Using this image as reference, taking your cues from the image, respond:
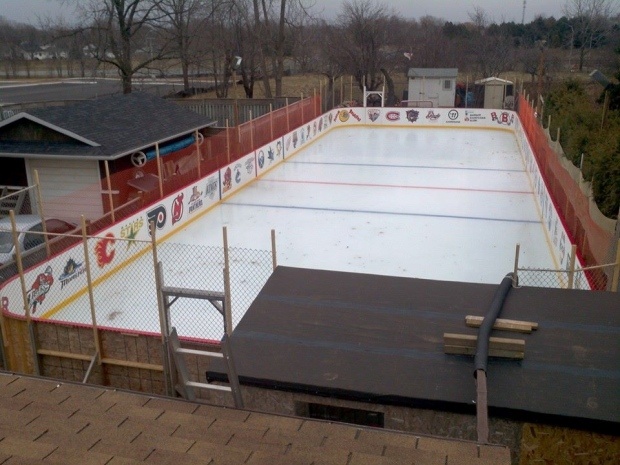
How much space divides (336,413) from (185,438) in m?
2.11

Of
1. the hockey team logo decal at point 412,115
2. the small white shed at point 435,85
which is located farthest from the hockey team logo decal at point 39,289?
the small white shed at point 435,85

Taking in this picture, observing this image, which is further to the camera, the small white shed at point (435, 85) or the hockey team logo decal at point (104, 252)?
the small white shed at point (435, 85)

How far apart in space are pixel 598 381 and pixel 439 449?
2189mm

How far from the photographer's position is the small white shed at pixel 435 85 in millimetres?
33656

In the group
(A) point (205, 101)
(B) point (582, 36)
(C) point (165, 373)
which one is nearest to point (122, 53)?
(A) point (205, 101)

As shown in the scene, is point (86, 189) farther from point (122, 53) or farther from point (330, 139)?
point (122, 53)

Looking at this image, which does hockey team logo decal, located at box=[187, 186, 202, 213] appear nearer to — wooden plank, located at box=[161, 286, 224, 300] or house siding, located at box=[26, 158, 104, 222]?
house siding, located at box=[26, 158, 104, 222]

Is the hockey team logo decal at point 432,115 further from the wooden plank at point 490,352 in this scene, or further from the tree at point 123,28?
the wooden plank at point 490,352

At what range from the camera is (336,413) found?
223 inches

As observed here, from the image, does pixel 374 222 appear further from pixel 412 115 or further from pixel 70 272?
pixel 412 115

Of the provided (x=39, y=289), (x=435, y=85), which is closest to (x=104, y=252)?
(x=39, y=289)

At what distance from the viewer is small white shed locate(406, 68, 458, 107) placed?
33656 mm

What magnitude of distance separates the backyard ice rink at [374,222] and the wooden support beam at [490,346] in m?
4.43

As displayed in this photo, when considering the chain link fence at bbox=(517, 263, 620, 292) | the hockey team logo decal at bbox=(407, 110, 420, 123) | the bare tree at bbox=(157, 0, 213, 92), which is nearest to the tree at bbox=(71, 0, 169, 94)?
the bare tree at bbox=(157, 0, 213, 92)
